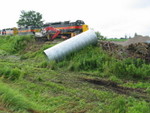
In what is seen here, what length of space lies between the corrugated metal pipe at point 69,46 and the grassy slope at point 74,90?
2.22 ft

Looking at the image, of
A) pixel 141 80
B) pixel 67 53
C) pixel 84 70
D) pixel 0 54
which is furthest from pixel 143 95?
pixel 0 54

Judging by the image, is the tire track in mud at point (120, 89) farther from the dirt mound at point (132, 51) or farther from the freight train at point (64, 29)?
Result: the freight train at point (64, 29)

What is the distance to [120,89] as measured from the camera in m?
8.30

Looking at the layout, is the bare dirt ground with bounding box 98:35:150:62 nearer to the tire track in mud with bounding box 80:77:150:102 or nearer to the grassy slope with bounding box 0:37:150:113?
the grassy slope with bounding box 0:37:150:113

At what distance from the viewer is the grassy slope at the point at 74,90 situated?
6.03m

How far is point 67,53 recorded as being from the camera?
1388cm

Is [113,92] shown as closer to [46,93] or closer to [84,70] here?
[46,93]

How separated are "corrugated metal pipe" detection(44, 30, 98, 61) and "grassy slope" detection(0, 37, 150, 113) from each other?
0.68m

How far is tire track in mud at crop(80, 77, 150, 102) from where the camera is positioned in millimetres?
7512

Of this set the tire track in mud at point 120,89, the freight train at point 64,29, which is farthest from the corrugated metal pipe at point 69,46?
the freight train at point 64,29

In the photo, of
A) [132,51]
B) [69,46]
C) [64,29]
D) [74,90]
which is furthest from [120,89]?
[64,29]

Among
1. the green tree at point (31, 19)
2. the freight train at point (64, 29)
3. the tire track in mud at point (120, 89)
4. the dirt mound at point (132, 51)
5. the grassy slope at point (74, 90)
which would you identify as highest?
the green tree at point (31, 19)

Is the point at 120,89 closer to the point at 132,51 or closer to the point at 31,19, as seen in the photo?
the point at 132,51

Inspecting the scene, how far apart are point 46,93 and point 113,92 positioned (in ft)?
7.56
